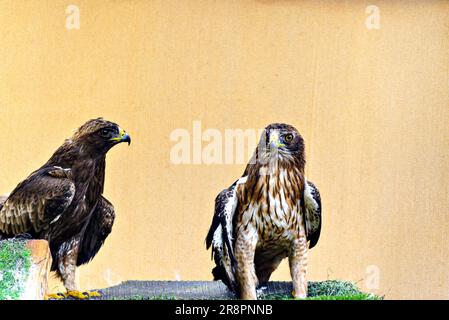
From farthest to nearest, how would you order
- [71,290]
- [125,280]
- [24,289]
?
[125,280] < [71,290] < [24,289]

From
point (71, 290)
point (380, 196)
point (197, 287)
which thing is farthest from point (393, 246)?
point (71, 290)

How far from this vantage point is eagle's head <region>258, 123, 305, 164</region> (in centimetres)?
354

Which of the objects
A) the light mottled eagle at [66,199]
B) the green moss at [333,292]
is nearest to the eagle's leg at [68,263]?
the light mottled eagle at [66,199]

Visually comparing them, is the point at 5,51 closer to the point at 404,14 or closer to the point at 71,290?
the point at 71,290

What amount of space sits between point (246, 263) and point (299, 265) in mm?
271

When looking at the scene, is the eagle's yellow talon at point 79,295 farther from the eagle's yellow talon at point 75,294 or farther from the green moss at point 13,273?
the green moss at point 13,273

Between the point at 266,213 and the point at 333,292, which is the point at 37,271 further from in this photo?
the point at 333,292

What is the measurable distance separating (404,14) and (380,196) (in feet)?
3.46

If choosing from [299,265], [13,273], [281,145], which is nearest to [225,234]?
[299,265]

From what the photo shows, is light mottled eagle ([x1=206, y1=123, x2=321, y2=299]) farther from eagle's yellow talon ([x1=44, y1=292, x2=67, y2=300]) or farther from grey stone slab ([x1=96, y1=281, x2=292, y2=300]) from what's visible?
eagle's yellow talon ([x1=44, y1=292, x2=67, y2=300])

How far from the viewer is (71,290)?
3.66 metres

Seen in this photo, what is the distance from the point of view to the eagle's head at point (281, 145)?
11.6 ft

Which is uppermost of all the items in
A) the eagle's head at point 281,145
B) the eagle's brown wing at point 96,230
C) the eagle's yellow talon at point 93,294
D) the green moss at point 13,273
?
the eagle's head at point 281,145

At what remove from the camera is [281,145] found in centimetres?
354
